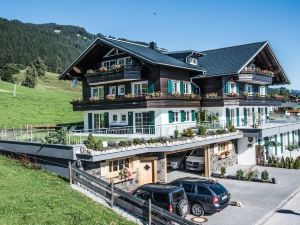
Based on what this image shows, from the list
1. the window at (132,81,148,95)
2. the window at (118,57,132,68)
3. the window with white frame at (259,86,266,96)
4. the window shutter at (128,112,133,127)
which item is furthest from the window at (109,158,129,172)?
the window with white frame at (259,86,266,96)

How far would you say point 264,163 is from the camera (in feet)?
112

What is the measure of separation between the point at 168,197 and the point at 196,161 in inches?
541

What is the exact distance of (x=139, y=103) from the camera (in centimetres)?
3098

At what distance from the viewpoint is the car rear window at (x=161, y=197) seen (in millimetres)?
17375

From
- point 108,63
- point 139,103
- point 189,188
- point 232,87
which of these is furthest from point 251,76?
point 189,188

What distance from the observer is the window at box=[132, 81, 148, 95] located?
108 feet

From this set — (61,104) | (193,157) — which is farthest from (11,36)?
(193,157)

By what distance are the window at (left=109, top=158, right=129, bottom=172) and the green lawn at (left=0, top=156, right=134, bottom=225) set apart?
3.40m

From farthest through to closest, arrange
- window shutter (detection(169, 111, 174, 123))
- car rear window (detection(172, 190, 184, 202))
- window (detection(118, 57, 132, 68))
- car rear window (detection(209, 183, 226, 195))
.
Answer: window (detection(118, 57, 132, 68))
window shutter (detection(169, 111, 174, 123))
car rear window (detection(209, 183, 226, 195))
car rear window (detection(172, 190, 184, 202))

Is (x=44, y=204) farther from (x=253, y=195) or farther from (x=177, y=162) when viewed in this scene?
(x=177, y=162)

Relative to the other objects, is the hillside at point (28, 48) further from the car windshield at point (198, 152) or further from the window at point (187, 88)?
the car windshield at point (198, 152)

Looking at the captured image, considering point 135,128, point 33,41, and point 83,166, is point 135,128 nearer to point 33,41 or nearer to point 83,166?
point 83,166

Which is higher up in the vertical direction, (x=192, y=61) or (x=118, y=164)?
(x=192, y=61)

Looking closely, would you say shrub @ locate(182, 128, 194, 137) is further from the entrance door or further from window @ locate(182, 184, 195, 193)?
window @ locate(182, 184, 195, 193)
